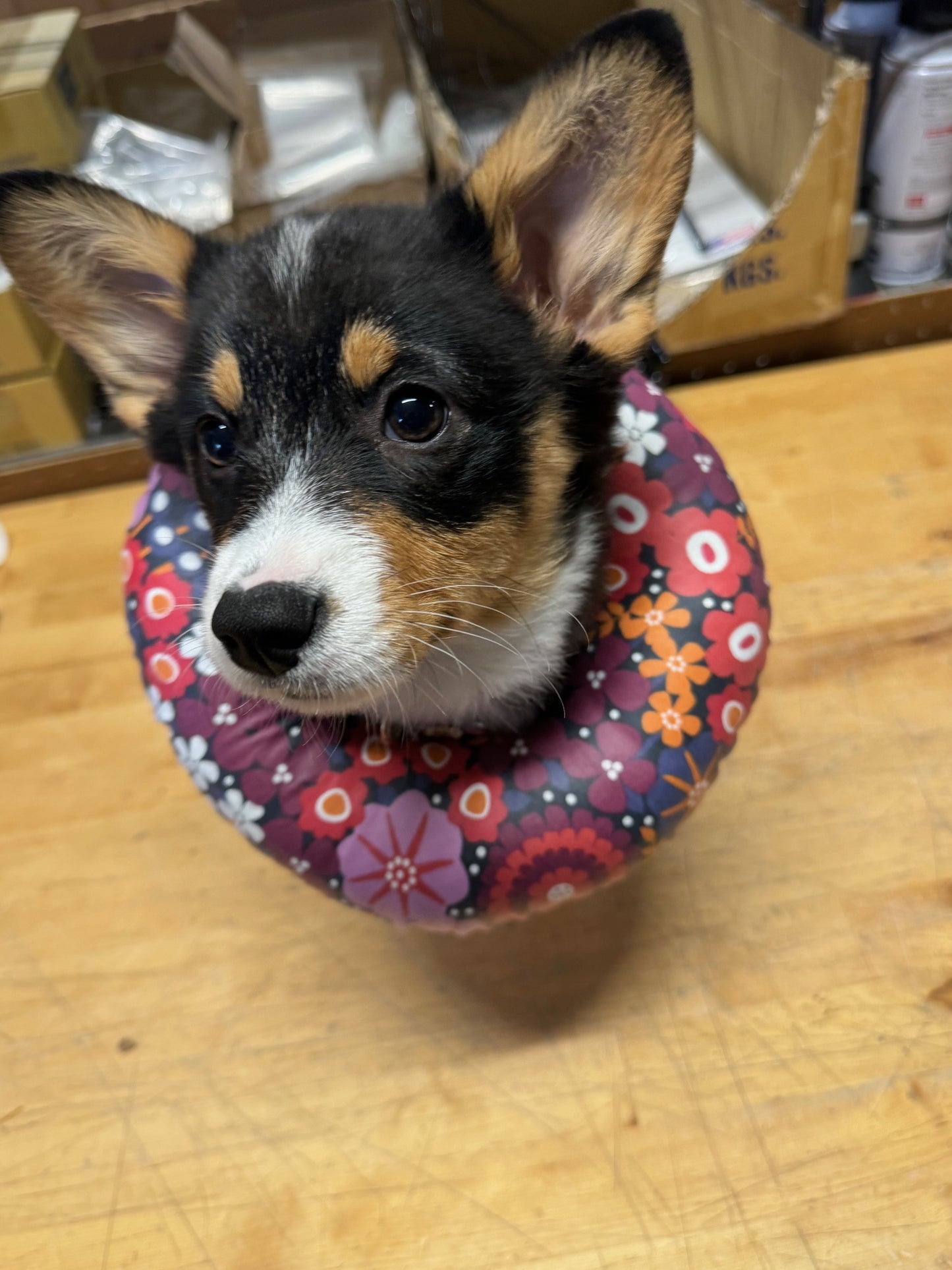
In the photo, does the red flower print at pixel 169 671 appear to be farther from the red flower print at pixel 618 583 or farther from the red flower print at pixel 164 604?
the red flower print at pixel 618 583

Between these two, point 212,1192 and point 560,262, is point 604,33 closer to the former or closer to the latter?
point 560,262

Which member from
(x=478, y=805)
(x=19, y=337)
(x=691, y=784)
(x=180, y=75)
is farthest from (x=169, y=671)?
(x=180, y=75)

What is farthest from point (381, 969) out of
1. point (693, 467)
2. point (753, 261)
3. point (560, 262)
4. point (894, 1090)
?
point (753, 261)

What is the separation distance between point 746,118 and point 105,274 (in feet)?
5.57

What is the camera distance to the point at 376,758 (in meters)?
1.12

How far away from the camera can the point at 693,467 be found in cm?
120

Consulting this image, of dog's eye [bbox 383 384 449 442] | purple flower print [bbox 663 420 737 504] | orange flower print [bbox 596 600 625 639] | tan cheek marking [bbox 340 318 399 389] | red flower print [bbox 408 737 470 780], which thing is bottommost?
red flower print [bbox 408 737 470 780]

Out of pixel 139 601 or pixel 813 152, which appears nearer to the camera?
pixel 139 601

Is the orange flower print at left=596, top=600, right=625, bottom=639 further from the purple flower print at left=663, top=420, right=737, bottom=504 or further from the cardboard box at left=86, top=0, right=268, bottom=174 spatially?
the cardboard box at left=86, top=0, right=268, bottom=174

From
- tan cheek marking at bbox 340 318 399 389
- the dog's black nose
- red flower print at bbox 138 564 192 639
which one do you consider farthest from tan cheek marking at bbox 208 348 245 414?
red flower print at bbox 138 564 192 639

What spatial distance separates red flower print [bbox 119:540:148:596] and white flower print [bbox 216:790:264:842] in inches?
12.4

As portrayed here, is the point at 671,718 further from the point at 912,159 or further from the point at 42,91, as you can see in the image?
the point at 42,91

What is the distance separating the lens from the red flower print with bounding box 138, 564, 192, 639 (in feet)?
3.96

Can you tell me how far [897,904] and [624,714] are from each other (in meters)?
0.55
